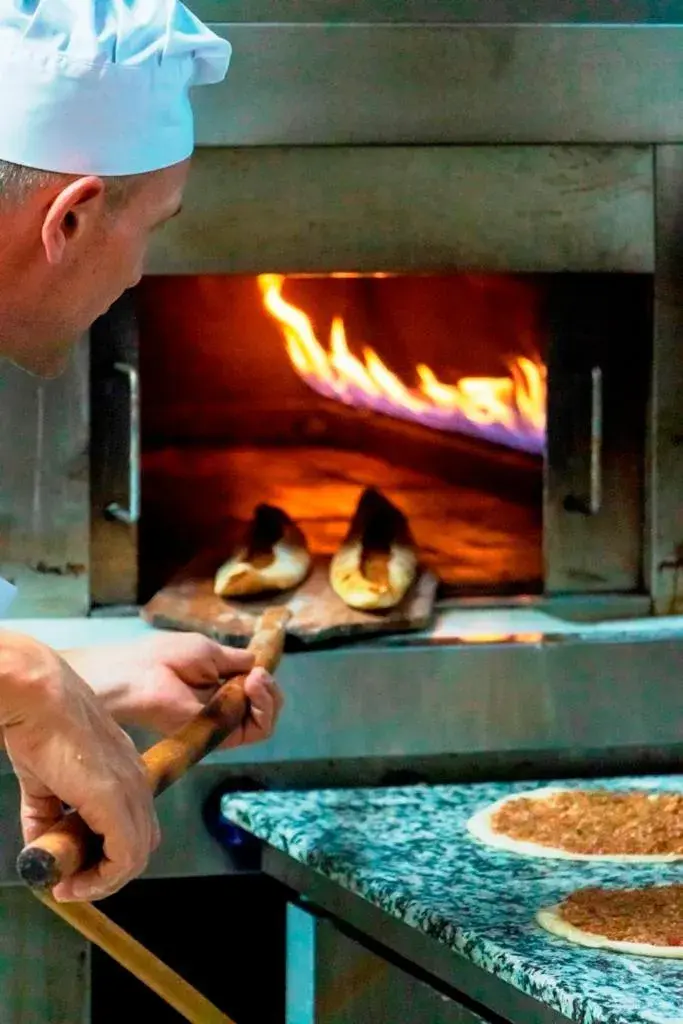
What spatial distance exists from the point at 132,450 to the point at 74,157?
875 millimetres

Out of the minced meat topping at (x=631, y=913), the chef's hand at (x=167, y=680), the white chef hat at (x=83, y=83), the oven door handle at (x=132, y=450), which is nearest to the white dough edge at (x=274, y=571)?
the oven door handle at (x=132, y=450)

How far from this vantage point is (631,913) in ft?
4.72

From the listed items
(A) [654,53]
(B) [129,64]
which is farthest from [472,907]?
(A) [654,53]

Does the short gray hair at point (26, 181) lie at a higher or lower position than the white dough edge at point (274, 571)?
higher

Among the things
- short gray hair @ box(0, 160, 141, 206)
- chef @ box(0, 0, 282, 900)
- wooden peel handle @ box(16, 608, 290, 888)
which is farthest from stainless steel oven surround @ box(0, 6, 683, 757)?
short gray hair @ box(0, 160, 141, 206)

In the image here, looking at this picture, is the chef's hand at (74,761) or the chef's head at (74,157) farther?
the chef's head at (74,157)

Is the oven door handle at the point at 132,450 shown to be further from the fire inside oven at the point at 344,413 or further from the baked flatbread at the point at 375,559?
the baked flatbread at the point at 375,559

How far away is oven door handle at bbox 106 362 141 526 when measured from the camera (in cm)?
206

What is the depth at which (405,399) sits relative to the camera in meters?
2.33

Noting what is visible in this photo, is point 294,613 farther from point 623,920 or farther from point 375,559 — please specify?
point 623,920

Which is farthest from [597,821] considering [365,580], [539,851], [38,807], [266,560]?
[38,807]

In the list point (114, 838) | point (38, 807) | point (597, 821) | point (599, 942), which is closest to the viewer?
point (114, 838)

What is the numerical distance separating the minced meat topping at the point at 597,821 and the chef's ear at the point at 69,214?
0.83 meters

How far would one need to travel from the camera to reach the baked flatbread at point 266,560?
6.62 feet
